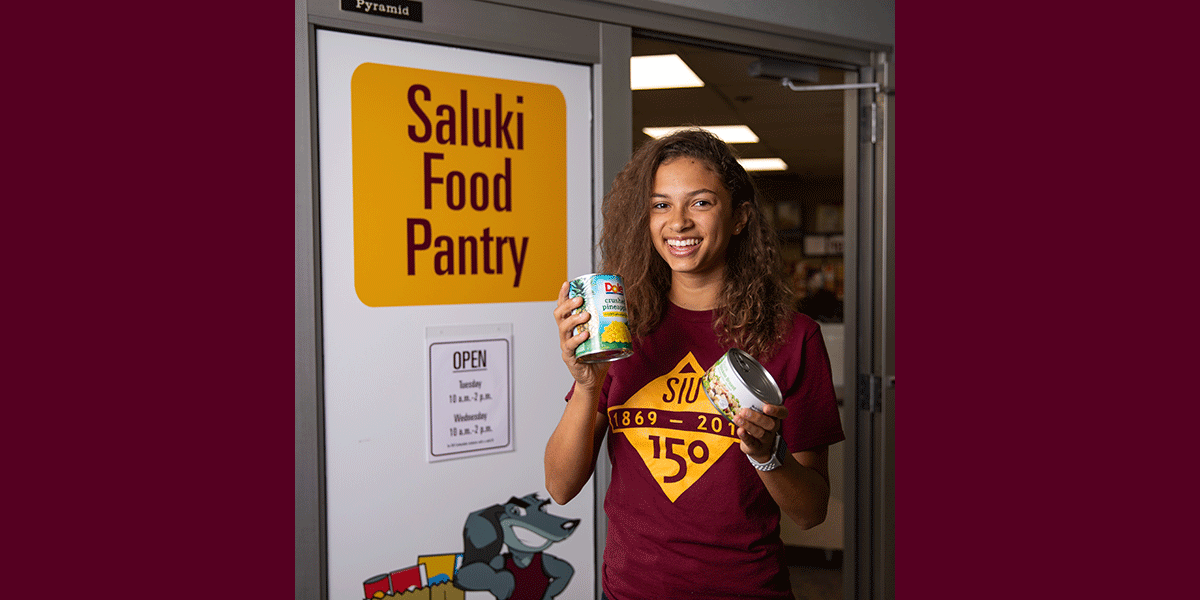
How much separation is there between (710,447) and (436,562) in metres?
1.02

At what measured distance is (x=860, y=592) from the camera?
261cm

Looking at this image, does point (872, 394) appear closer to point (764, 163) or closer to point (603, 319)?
point (603, 319)

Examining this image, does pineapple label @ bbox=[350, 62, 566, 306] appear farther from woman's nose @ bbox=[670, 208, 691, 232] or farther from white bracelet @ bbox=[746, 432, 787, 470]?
white bracelet @ bbox=[746, 432, 787, 470]

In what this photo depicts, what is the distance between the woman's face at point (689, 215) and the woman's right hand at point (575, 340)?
0.20m

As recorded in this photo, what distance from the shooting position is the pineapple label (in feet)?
6.01

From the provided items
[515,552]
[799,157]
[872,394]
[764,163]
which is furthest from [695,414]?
[764,163]

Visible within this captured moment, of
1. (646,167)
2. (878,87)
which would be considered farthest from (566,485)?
(878,87)

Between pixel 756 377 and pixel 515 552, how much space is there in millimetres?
1146

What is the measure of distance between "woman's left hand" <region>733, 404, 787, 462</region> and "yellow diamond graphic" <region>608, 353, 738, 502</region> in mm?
89

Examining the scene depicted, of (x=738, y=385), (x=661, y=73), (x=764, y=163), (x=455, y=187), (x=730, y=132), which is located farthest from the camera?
(x=764, y=163)

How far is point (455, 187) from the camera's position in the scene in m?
1.93

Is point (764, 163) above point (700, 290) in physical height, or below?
above

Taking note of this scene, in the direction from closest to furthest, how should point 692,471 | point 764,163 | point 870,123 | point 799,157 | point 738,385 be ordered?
point 738,385, point 692,471, point 870,123, point 799,157, point 764,163

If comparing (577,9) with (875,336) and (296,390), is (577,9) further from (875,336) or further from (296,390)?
(875,336)
